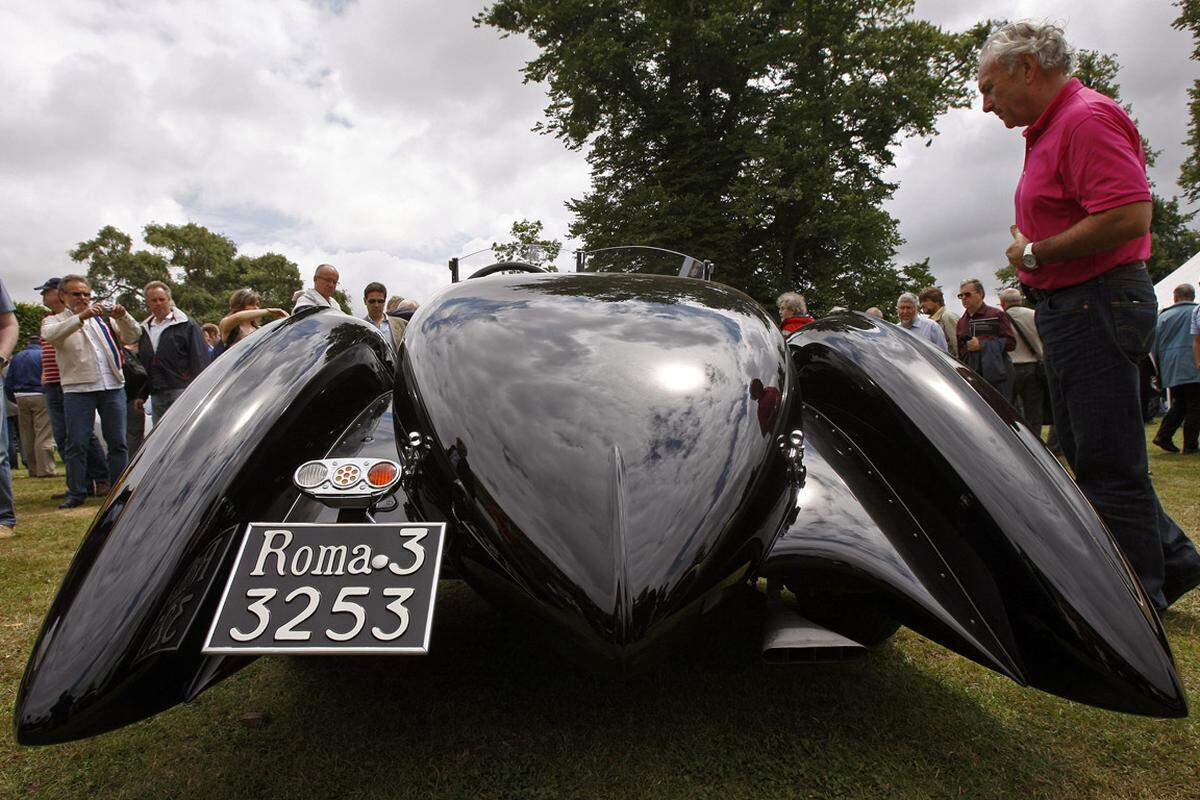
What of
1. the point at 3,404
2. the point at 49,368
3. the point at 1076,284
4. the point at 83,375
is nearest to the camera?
the point at 1076,284

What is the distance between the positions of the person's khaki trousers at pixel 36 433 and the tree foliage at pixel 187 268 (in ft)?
118

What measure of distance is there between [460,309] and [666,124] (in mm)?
17432

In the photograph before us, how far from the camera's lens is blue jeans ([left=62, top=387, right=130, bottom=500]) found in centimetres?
489

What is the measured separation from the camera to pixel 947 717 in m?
1.61

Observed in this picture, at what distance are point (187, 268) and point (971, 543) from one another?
5358cm

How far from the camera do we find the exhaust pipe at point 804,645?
1.28 metres

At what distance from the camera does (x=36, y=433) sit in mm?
7520

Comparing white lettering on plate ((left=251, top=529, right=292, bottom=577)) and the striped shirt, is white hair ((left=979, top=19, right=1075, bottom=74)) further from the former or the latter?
the striped shirt

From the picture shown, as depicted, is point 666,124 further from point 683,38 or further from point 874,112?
point 874,112

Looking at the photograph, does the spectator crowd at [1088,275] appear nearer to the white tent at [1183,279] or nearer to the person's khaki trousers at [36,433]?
the person's khaki trousers at [36,433]

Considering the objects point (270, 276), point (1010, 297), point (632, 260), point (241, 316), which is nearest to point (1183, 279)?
point (1010, 297)

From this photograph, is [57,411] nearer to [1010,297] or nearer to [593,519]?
[593,519]

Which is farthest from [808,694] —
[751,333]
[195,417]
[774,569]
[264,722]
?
[195,417]

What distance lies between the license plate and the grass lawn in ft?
1.34
